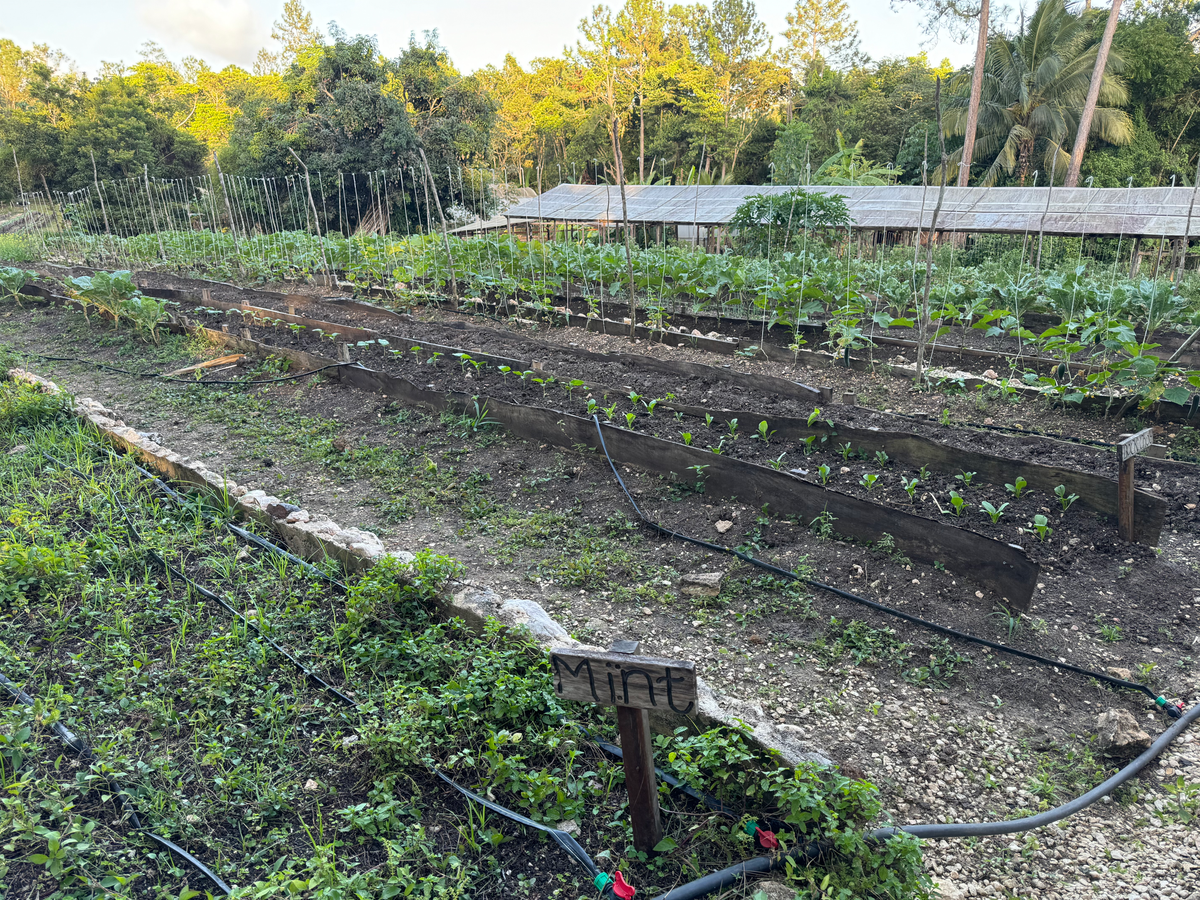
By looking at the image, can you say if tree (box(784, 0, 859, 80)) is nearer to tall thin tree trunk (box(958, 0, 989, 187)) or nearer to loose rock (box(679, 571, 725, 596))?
tall thin tree trunk (box(958, 0, 989, 187))

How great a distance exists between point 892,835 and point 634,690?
88cm

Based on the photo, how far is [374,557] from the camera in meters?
3.34

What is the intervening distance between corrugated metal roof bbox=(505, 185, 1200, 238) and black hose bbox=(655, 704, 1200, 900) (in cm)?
966

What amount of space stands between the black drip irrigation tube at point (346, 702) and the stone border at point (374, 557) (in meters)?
0.14

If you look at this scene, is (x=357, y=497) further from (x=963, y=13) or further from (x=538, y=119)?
(x=538, y=119)

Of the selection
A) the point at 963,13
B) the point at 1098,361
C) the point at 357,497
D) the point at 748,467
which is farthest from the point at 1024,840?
the point at 963,13

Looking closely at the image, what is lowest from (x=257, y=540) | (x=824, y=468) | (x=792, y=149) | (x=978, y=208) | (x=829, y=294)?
(x=257, y=540)

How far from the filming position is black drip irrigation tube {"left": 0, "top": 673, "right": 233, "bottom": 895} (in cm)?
190

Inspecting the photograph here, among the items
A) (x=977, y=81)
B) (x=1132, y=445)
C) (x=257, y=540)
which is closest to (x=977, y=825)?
(x=1132, y=445)

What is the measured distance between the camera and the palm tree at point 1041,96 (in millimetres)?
19094

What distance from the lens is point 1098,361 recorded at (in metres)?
6.21

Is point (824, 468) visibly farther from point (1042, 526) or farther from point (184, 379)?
point (184, 379)

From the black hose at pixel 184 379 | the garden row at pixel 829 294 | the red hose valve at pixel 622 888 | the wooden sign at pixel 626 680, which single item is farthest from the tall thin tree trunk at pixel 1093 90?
the red hose valve at pixel 622 888

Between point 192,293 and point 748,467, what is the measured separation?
33.8ft
